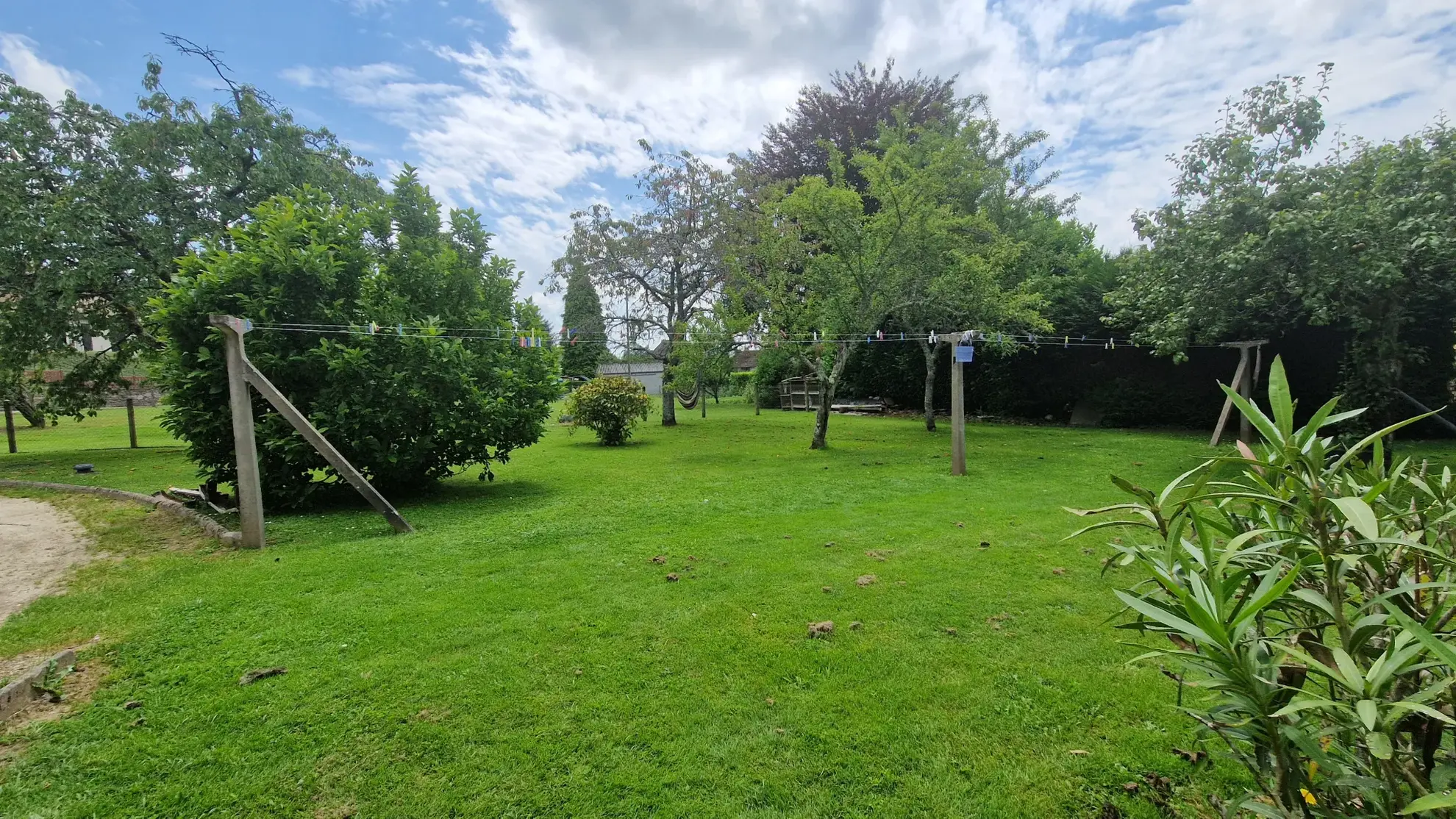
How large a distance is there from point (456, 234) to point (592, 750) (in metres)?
7.32

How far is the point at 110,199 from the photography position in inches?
435

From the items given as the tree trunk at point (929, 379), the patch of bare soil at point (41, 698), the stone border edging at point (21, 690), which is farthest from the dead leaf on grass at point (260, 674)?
the tree trunk at point (929, 379)

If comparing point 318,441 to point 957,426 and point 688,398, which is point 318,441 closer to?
point 957,426

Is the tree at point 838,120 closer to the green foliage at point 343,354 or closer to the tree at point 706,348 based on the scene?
the tree at point 706,348

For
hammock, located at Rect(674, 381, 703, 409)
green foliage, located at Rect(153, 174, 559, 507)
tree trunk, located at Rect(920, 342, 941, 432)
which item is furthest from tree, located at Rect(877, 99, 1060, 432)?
hammock, located at Rect(674, 381, 703, 409)

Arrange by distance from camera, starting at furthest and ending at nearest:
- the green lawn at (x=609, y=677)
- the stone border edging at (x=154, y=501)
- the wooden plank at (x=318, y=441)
Result: the stone border edging at (x=154, y=501)
the wooden plank at (x=318, y=441)
the green lawn at (x=609, y=677)

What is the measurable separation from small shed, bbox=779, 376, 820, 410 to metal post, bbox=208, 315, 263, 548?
1863 cm

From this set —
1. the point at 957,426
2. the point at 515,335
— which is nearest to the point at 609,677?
the point at 515,335

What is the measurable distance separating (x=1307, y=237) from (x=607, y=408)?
11.0 m

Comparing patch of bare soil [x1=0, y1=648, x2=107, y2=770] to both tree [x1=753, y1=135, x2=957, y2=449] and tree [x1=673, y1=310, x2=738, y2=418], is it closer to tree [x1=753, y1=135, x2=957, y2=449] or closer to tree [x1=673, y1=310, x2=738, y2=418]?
tree [x1=753, y1=135, x2=957, y2=449]

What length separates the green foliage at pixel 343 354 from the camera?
6.38 metres

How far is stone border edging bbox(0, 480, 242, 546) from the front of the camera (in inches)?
218

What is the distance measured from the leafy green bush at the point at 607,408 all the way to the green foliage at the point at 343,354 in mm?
5441

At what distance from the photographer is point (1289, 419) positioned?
1373 millimetres
